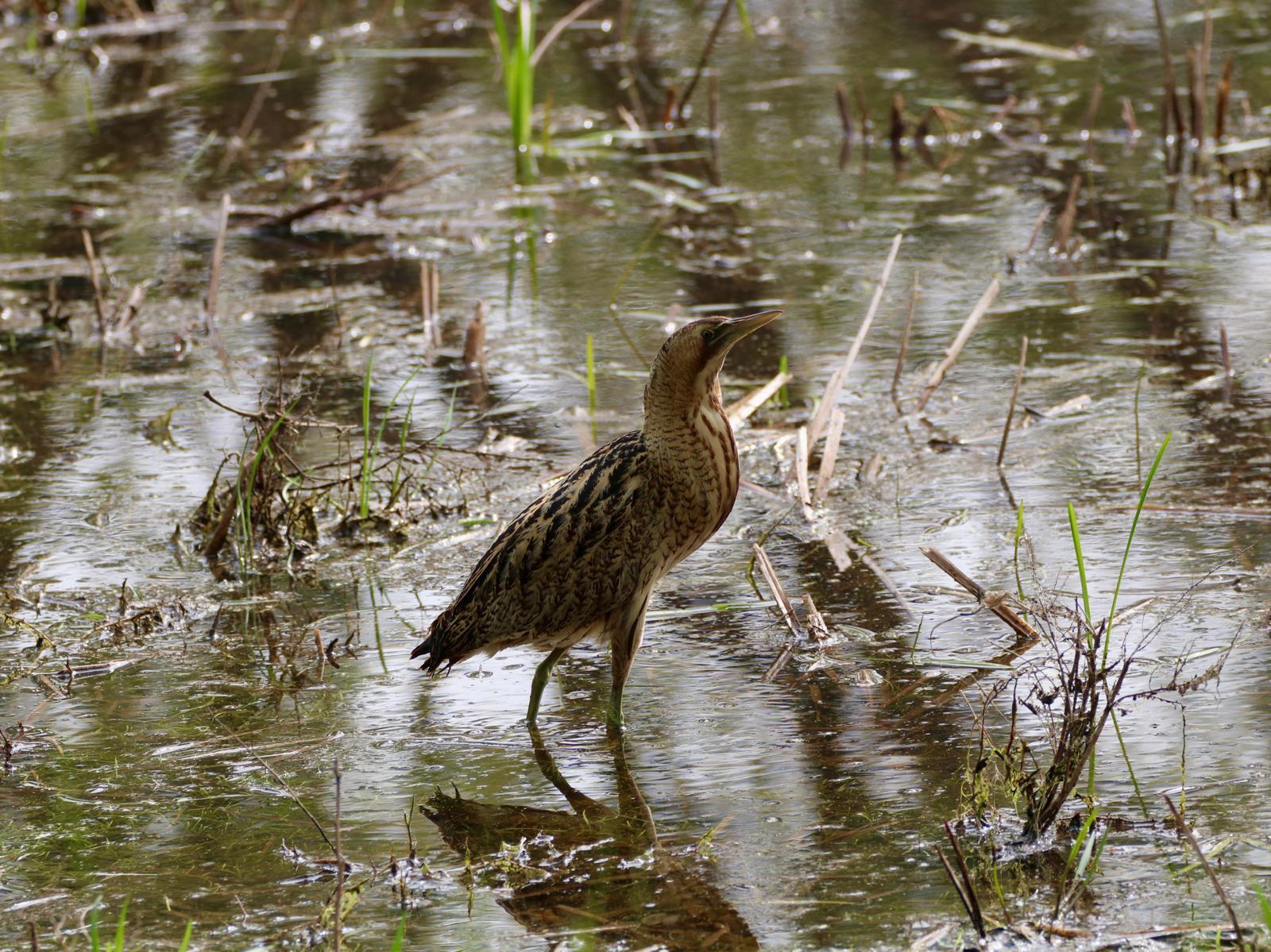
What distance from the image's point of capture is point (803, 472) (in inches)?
250

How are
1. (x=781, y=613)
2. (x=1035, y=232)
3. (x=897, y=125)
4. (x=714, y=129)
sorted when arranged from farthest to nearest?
1. (x=714, y=129)
2. (x=897, y=125)
3. (x=1035, y=232)
4. (x=781, y=613)

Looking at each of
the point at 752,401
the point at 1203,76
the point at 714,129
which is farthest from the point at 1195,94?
the point at 752,401

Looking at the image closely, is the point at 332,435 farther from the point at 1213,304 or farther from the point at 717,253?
the point at 1213,304

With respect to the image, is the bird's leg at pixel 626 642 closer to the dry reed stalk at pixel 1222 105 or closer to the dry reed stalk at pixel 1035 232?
the dry reed stalk at pixel 1035 232

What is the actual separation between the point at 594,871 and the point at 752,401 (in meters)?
3.11

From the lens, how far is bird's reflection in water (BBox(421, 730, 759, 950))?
3820 millimetres

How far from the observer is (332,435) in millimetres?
7391

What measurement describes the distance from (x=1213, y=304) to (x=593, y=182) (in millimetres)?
4205

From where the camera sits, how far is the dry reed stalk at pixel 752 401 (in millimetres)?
6867

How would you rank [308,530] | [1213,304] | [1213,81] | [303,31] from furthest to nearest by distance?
1. [303,31]
2. [1213,81]
3. [1213,304]
4. [308,530]

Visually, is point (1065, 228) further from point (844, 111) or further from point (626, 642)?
point (626, 642)

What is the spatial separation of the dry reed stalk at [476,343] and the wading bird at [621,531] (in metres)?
3.16

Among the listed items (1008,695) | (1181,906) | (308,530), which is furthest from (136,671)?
(1181,906)

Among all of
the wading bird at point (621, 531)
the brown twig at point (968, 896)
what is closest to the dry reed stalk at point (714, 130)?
the wading bird at point (621, 531)
